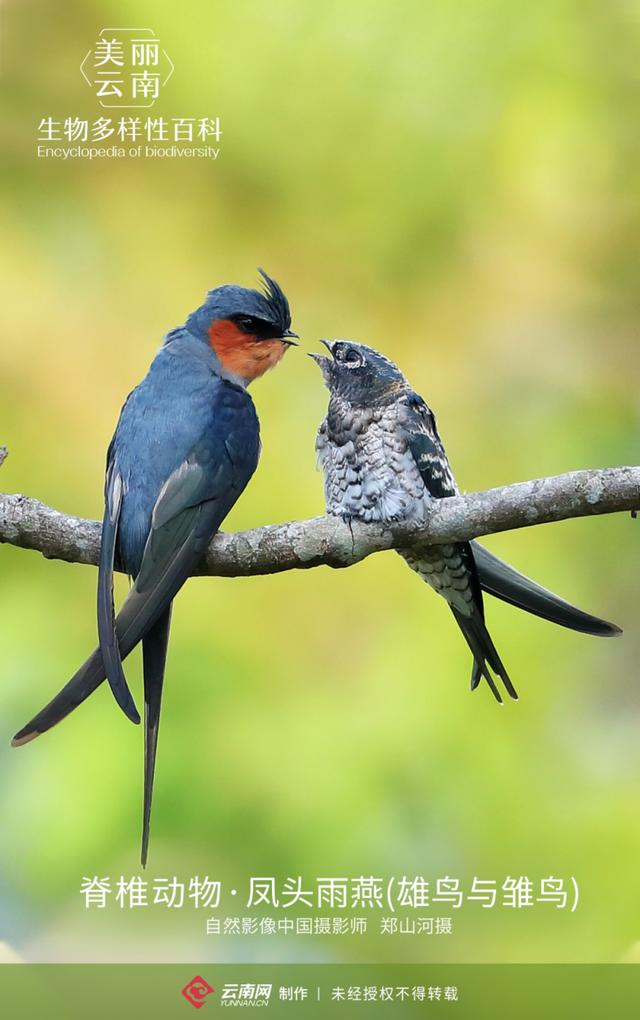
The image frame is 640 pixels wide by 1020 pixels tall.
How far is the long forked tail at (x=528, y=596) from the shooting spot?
3.10 meters

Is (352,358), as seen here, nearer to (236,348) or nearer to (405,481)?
(236,348)

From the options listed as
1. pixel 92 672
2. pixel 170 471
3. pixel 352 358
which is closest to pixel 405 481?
pixel 352 358

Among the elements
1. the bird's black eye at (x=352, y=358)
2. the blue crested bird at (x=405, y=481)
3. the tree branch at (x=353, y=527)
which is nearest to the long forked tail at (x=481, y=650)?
the blue crested bird at (x=405, y=481)

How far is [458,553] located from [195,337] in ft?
2.95

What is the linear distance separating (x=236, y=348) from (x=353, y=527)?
61 centimetres

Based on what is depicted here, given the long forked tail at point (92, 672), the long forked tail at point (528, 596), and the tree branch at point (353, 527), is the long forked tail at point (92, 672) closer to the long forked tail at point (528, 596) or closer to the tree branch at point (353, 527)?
the tree branch at point (353, 527)

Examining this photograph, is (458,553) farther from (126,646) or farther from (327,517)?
(126,646)

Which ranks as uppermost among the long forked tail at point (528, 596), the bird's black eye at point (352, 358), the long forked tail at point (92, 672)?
the bird's black eye at point (352, 358)

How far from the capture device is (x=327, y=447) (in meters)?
3.24

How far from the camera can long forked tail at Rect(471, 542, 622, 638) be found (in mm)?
3104

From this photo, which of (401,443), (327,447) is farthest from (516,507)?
(327,447)

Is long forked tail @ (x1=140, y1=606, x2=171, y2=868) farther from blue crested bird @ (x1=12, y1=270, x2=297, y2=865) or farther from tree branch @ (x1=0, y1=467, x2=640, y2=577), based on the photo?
tree branch @ (x1=0, y1=467, x2=640, y2=577)

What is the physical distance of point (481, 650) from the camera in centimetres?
323

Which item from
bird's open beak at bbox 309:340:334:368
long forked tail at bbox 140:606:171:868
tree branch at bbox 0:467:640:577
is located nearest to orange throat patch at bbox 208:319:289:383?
bird's open beak at bbox 309:340:334:368
